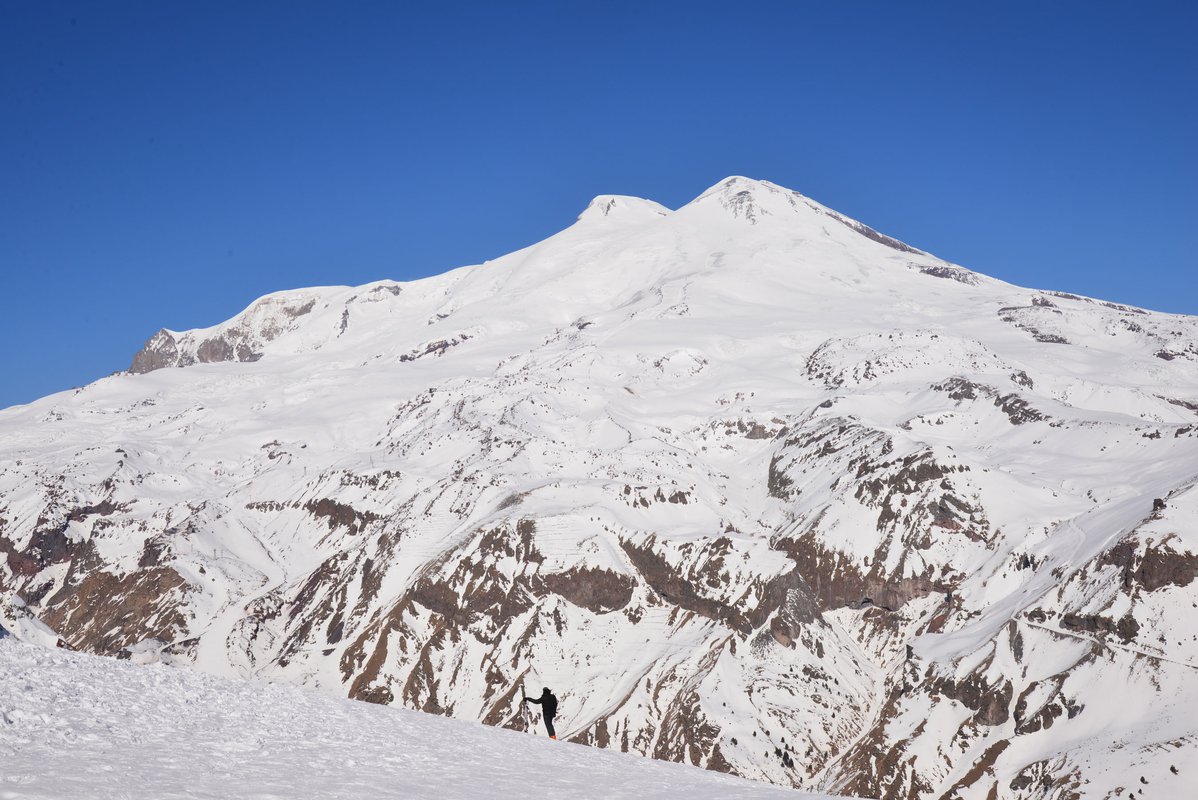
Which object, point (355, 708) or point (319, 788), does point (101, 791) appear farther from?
point (355, 708)

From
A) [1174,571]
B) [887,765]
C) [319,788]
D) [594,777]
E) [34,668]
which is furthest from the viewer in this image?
[887,765]

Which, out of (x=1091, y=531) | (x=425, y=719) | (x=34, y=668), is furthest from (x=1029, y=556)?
(x=34, y=668)

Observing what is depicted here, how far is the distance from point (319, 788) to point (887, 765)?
16668 centimetres

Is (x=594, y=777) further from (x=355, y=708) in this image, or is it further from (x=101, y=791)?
(x=101, y=791)

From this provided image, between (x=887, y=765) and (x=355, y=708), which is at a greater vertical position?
(x=355, y=708)

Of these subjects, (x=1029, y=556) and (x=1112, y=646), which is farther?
(x=1029, y=556)

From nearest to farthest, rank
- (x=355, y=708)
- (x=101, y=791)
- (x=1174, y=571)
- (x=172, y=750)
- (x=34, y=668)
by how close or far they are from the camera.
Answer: (x=101, y=791), (x=172, y=750), (x=34, y=668), (x=355, y=708), (x=1174, y=571)

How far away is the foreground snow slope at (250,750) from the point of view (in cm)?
2630

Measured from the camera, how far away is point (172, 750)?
30281mm

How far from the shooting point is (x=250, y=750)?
3191cm

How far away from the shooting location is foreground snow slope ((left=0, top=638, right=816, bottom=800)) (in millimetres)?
26297

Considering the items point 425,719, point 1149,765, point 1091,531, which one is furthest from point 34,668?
point 1091,531

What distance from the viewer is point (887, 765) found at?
177000mm

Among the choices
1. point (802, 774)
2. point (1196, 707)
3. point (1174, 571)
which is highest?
point (1174, 571)
